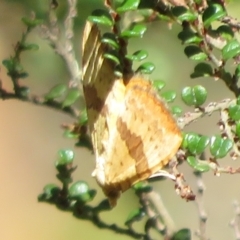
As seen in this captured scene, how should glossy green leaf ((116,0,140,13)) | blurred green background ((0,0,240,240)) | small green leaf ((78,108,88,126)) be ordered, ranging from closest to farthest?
glossy green leaf ((116,0,140,13)) → small green leaf ((78,108,88,126)) → blurred green background ((0,0,240,240))

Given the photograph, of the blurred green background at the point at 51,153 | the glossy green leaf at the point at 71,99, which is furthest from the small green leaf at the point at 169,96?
the blurred green background at the point at 51,153

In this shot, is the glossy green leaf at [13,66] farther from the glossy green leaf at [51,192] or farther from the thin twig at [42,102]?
the glossy green leaf at [51,192]

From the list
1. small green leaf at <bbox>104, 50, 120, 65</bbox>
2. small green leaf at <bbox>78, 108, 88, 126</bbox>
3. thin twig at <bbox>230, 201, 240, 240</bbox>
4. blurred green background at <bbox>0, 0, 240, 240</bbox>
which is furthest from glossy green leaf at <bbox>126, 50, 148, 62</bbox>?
blurred green background at <bbox>0, 0, 240, 240</bbox>

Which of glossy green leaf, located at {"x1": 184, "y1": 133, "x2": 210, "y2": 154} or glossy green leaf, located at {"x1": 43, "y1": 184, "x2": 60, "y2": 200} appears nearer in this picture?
glossy green leaf, located at {"x1": 184, "y1": 133, "x2": 210, "y2": 154}

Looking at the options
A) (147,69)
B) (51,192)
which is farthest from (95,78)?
(51,192)

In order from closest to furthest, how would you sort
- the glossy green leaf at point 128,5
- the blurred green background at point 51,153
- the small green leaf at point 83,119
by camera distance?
the glossy green leaf at point 128,5, the small green leaf at point 83,119, the blurred green background at point 51,153

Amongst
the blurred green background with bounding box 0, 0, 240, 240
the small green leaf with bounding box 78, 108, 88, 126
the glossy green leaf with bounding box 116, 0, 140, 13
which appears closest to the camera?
the glossy green leaf with bounding box 116, 0, 140, 13

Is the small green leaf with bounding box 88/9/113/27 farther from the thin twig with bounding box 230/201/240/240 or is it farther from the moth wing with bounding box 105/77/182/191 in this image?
the thin twig with bounding box 230/201/240/240
